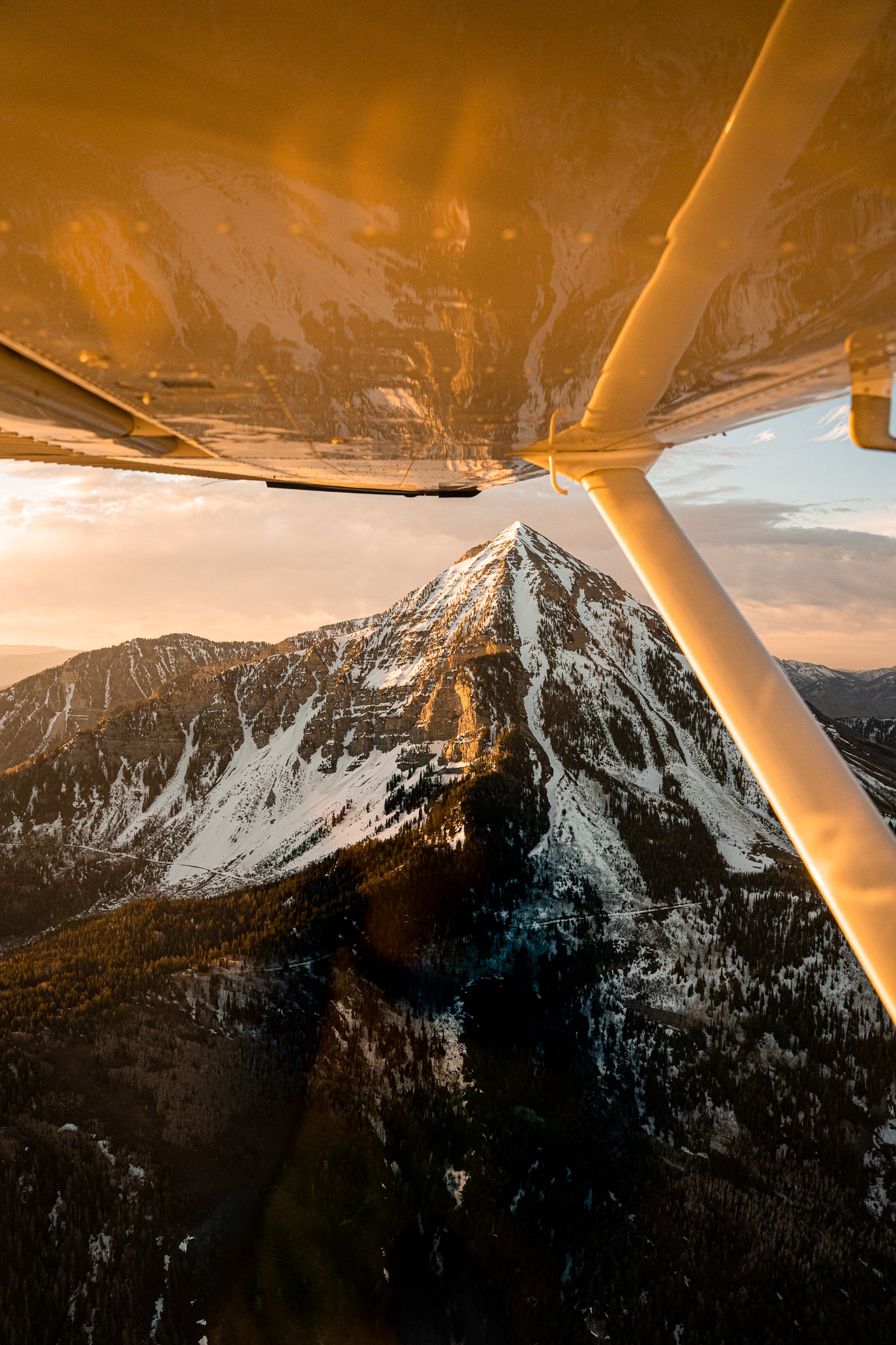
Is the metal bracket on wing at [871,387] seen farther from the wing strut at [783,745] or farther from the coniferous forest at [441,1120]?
the coniferous forest at [441,1120]

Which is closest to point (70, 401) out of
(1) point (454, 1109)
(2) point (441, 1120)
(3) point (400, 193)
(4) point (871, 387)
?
(3) point (400, 193)

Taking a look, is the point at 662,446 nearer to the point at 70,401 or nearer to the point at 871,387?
the point at 871,387

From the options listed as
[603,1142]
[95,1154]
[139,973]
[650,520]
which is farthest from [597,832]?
[650,520]

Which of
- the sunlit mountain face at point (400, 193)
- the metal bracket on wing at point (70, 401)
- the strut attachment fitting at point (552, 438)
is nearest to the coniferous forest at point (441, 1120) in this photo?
the strut attachment fitting at point (552, 438)

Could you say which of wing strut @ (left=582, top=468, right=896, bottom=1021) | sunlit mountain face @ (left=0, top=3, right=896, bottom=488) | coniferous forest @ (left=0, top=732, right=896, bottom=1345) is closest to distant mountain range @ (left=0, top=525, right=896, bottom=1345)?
coniferous forest @ (left=0, top=732, right=896, bottom=1345)

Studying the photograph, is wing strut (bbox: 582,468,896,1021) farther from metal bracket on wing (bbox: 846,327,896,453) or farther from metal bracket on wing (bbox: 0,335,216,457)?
metal bracket on wing (bbox: 0,335,216,457)
